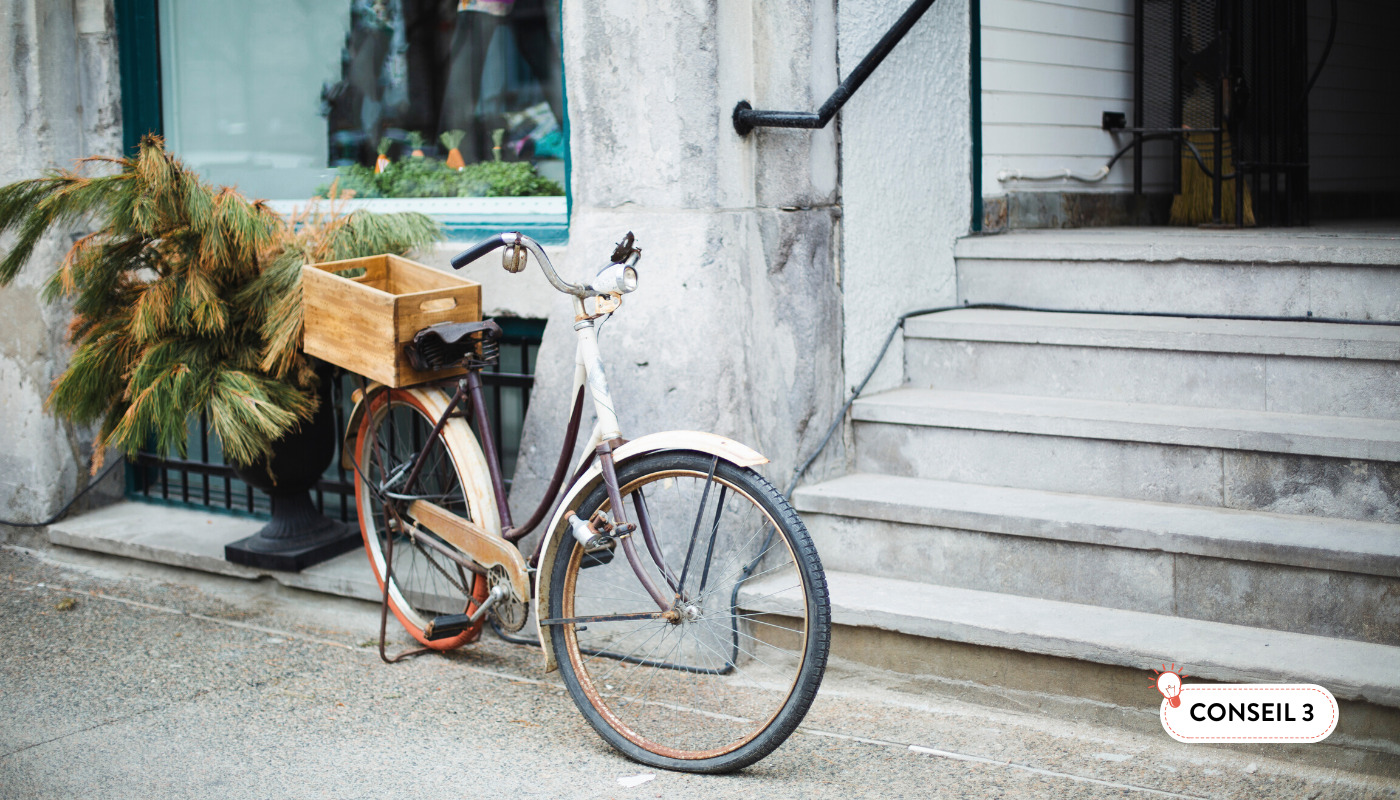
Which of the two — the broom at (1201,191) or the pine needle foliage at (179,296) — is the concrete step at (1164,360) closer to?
the pine needle foliage at (179,296)

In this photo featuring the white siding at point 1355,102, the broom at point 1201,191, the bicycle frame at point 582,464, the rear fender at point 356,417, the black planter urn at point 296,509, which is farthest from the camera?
the white siding at point 1355,102

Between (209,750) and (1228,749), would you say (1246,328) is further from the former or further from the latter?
(209,750)

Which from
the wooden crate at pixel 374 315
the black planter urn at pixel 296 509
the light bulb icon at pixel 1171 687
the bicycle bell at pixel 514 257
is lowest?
the light bulb icon at pixel 1171 687

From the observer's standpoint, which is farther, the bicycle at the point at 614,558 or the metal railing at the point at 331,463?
the metal railing at the point at 331,463

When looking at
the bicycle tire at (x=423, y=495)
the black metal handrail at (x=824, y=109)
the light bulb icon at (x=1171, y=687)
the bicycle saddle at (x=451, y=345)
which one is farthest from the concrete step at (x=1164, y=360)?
the bicycle tire at (x=423, y=495)

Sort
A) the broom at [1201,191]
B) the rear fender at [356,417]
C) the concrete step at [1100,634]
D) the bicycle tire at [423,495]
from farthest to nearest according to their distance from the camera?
the broom at [1201,191] → the rear fender at [356,417] → the bicycle tire at [423,495] → the concrete step at [1100,634]

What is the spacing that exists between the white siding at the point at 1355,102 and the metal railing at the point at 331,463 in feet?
17.4

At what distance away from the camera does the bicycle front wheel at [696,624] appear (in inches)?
124

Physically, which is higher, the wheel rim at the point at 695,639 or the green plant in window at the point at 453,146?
the green plant in window at the point at 453,146

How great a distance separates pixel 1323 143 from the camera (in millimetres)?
7797

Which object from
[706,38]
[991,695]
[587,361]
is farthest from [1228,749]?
[706,38]

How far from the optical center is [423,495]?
4195mm

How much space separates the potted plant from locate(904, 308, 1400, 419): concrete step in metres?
2.05

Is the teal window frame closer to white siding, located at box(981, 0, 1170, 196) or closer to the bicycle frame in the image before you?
the bicycle frame
